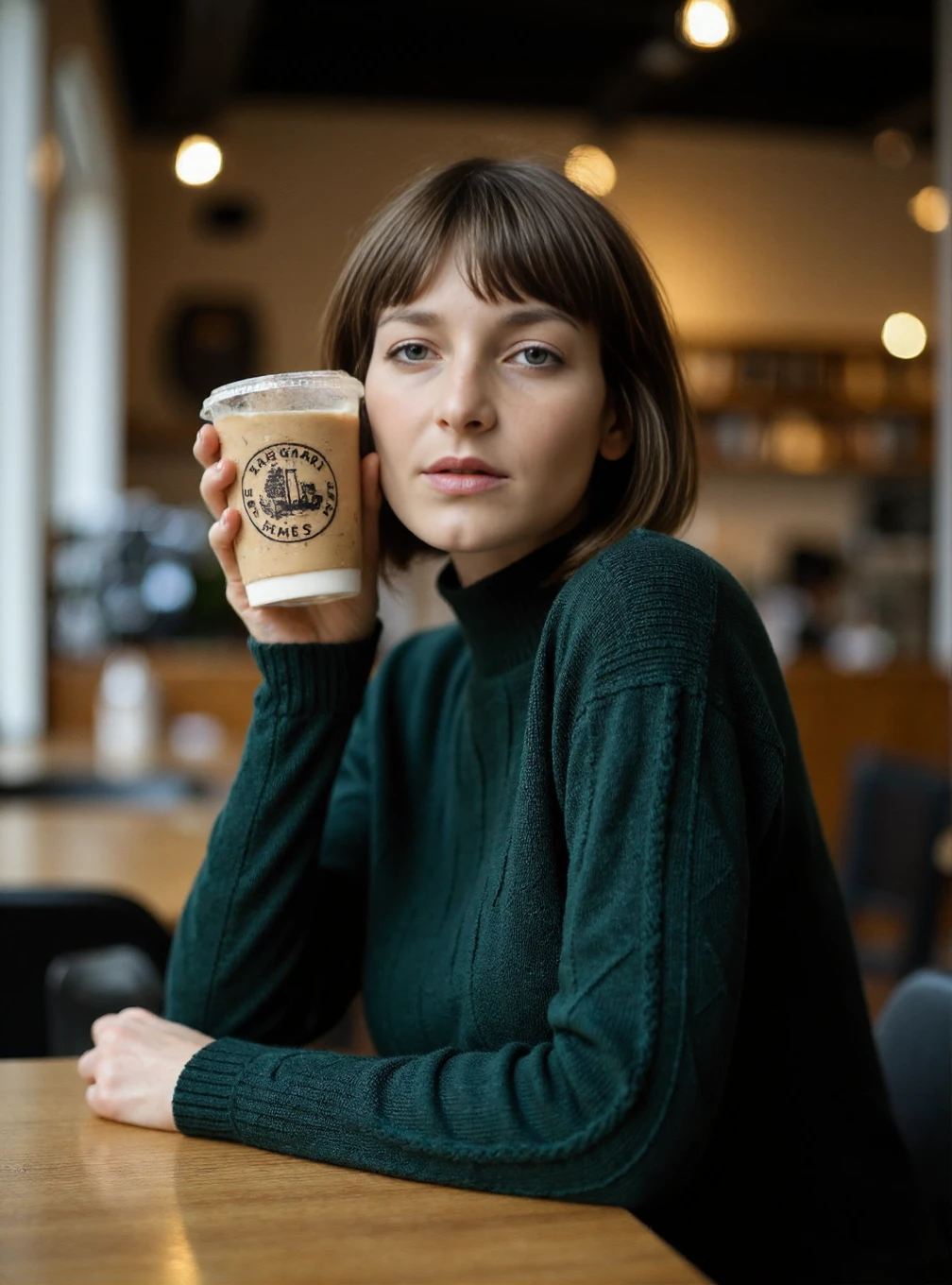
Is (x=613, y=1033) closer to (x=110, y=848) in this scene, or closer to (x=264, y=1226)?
(x=264, y=1226)

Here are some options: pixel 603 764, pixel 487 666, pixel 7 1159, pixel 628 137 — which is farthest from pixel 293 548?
pixel 628 137

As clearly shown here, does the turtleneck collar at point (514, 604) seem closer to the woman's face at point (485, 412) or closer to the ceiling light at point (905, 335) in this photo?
the woman's face at point (485, 412)

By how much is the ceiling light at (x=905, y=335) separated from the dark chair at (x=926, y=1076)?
7591 millimetres

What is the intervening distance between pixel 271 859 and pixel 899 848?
239 centimetres

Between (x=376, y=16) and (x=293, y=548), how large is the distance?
24.3 feet

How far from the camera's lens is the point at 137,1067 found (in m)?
1.07

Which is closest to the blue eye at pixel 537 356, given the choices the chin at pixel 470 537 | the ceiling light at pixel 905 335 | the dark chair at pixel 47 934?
the chin at pixel 470 537

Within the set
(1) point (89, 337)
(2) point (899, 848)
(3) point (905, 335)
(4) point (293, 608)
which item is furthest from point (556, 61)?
(4) point (293, 608)

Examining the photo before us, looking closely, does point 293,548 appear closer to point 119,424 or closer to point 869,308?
point 119,424

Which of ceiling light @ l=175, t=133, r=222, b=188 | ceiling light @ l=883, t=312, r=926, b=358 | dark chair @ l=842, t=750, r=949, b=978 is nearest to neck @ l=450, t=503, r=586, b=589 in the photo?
ceiling light @ l=175, t=133, r=222, b=188

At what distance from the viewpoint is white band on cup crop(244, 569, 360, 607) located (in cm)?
119

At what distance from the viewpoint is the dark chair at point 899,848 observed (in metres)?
3.21

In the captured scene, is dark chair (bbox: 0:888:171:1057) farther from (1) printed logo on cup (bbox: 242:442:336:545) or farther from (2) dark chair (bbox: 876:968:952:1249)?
(2) dark chair (bbox: 876:968:952:1249)

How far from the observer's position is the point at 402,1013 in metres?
1.22
